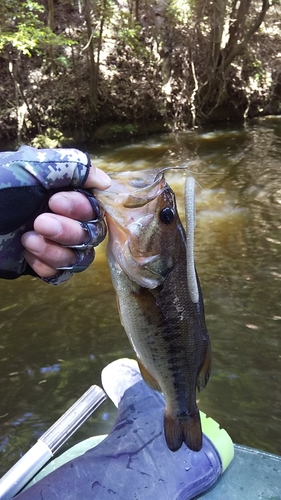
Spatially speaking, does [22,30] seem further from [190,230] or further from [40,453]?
[190,230]

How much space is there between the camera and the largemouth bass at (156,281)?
1.49 m

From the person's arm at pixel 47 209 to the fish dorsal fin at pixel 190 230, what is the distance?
1.06 ft

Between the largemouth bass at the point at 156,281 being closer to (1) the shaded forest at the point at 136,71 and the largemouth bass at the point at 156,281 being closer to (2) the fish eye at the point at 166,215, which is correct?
(2) the fish eye at the point at 166,215

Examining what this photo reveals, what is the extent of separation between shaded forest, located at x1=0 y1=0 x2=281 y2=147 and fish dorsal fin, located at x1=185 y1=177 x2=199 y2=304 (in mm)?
10943

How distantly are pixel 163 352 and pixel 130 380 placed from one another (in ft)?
4.26

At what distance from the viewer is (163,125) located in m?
13.6

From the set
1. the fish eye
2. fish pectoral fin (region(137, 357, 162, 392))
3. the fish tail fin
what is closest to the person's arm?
the fish eye

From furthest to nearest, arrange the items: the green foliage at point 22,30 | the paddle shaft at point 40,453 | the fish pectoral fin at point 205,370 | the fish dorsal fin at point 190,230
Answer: the green foliage at point 22,30
the paddle shaft at point 40,453
the fish pectoral fin at point 205,370
the fish dorsal fin at point 190,230

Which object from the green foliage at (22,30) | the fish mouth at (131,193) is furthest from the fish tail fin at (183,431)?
the green foliage at (22,30)

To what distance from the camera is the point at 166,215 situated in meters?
1.51

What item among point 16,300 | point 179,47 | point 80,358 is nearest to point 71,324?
point 80,358

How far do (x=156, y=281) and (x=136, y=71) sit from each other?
44.1 feet

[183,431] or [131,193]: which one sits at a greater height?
[131,193]

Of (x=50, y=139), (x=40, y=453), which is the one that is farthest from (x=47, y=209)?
(x=50, y=139)
